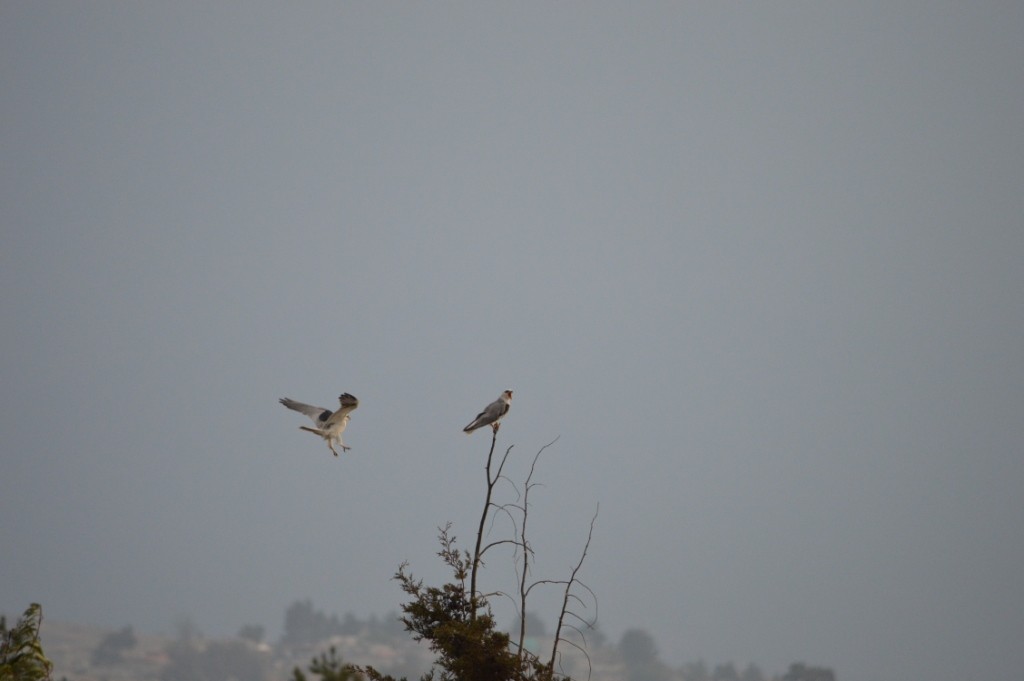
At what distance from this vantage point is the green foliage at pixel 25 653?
8625mm

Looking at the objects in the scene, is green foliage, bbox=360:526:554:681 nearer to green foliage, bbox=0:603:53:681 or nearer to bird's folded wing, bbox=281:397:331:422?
green foliage, bbox=0:603:53:681

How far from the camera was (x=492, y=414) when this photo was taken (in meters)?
13.5

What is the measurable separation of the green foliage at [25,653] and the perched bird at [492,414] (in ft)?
19.9

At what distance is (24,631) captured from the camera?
29.0 feet

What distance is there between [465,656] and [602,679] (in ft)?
Result: 590

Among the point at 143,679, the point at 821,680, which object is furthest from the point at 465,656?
the point at 143,679

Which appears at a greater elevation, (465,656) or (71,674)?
(71,674)

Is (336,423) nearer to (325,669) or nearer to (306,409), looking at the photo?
(306,409)

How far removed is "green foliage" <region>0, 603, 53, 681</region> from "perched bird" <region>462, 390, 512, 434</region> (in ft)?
19.9

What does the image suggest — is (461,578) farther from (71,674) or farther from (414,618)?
(71,674)

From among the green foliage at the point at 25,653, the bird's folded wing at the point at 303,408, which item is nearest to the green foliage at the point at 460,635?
the green foliage at the point at 25,653

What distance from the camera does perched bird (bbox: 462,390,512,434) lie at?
1320 cm

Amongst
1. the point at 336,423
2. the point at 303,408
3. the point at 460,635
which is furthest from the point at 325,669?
the point at 303,408

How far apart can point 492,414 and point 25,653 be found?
6.74 m
